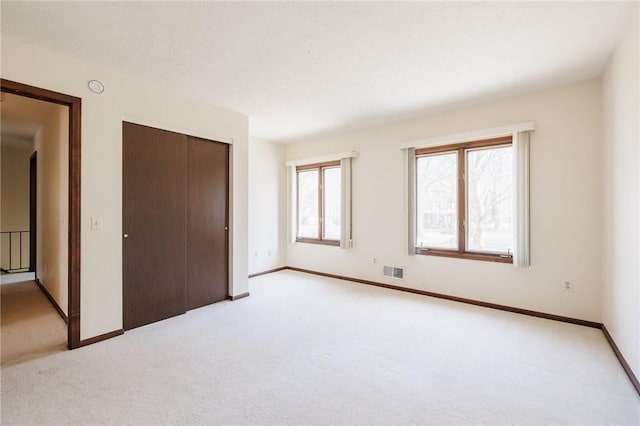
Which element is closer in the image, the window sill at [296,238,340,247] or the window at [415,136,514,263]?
the window at [415,136,514,263]

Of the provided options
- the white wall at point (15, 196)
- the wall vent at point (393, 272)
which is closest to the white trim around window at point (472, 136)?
the wall vent at point (393, 272)

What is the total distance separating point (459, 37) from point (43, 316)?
5.03m

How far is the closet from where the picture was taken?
314 cm

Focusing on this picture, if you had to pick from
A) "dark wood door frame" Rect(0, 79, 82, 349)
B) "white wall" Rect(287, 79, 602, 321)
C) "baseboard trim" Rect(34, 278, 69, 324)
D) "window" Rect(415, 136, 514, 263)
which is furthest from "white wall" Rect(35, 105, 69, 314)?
"window" Rect(415, 136, 514, 263)

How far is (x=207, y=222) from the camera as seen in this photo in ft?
12.8

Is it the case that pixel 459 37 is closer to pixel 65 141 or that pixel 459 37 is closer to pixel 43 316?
pixel 65 141

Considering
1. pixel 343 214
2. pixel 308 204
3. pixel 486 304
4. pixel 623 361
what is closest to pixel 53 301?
pixel 308 204

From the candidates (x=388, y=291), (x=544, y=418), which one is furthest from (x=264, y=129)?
(x=544, y=418)

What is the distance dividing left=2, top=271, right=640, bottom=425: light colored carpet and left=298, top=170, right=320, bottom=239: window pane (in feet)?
8.45

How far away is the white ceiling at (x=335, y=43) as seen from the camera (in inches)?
80.9

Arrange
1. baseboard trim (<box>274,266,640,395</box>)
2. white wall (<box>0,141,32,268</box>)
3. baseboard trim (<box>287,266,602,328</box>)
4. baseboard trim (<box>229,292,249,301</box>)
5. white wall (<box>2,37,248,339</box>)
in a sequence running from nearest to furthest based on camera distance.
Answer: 1. baseboard trim (<box>274,266,640,395</box>)
2. white wall (<box>2,37,248,339</box>)
3. baseboard trim (<box>287,266,602,328</box>)
4. baseboard trim (<box>229,292,249,301</box>)
5. white wall (<box>0,141,32,268</box>)

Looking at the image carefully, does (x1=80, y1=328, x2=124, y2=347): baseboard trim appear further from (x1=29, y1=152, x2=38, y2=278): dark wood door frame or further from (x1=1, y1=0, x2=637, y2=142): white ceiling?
(x1=29, y1=152, x2=38, y2=278): dark wood door frame

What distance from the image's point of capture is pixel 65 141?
323cm

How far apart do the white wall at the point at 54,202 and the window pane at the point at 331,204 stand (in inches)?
146
